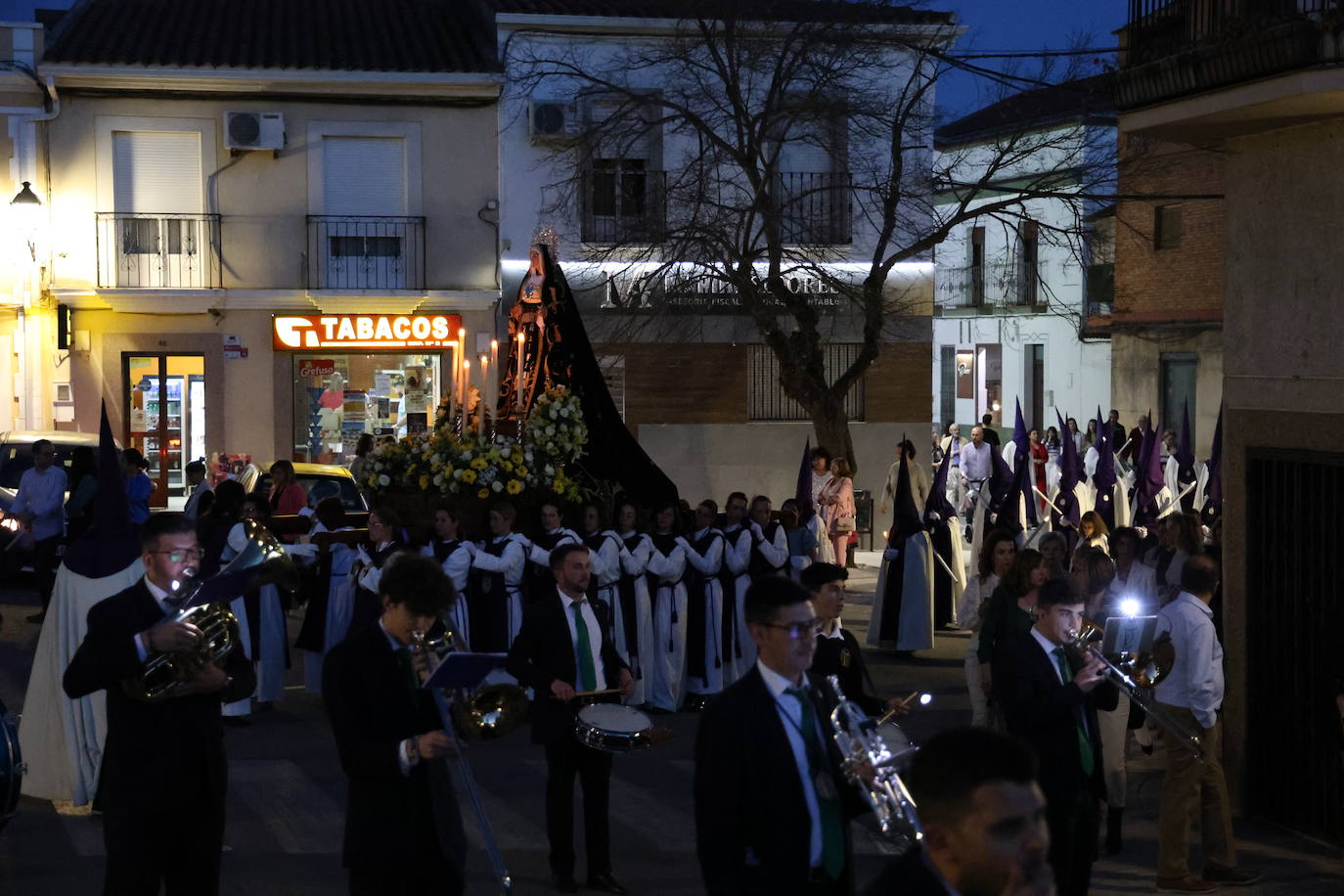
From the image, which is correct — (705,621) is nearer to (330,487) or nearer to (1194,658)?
(1194,658)

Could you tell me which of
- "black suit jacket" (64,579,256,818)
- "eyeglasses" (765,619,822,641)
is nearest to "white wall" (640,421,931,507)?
"black suit jacket" (64,579,256,818)

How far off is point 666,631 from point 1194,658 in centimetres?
559

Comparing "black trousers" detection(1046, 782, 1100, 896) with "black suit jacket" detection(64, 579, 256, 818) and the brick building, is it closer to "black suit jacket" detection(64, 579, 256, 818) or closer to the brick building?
the brick building

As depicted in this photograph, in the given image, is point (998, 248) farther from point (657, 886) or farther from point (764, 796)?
point (764, 796)

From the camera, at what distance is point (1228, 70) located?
8891 millimetres

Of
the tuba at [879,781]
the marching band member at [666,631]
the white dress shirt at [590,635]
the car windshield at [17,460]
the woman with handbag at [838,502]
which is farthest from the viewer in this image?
the woman with handbag at [838,502]

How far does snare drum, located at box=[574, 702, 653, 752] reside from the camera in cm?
782

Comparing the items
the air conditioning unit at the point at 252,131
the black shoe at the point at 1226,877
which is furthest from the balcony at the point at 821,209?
the black shoe at the point at 1226,877

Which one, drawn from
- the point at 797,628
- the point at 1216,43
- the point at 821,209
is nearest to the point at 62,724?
the point at 797,628

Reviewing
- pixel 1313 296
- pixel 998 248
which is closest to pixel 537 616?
pixel 1313 296

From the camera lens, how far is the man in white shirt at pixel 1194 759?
830 centimetres

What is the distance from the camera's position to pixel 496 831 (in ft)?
31.3

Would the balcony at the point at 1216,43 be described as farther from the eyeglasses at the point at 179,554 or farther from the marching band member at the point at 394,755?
the eyeglasses at the point at 179,554

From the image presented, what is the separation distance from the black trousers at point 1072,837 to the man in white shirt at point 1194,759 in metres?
1.74
